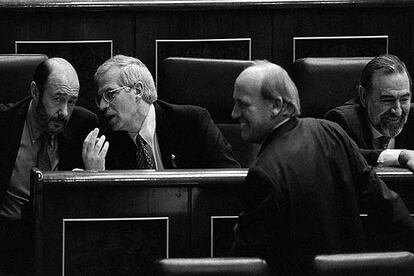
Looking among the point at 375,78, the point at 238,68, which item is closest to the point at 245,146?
the point at 238,68

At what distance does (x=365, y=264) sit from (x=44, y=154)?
2.05 feet

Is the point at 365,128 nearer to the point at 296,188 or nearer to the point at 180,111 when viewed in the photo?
the point at 180,111

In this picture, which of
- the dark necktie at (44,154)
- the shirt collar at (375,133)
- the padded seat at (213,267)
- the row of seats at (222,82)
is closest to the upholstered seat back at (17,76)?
the row of seats at (222,82)

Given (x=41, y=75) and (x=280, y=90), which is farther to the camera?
(x=41, y=75)

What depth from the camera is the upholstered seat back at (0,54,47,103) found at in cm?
148

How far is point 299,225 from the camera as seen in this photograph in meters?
0.98

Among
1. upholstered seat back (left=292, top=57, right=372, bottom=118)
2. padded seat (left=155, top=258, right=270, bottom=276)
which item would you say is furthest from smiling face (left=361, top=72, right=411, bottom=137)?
padded seat (left=155, top=258, right=270, bottom=276)

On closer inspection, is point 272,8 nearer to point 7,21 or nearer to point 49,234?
point 7,21

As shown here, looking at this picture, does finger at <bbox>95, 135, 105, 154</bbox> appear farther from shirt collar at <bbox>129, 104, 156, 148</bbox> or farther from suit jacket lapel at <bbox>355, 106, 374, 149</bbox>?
suit jacket lapel at <bbox>355, 106, 374, 149</bbox>

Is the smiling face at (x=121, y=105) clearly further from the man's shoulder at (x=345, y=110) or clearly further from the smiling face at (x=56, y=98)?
the man's shoulder at (x=345, y=110)

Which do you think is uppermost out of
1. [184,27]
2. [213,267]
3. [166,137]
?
[184,27]

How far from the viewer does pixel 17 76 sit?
4.88ft

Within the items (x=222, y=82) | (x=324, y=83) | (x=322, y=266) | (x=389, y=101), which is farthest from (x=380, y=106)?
(x=322, y=266)

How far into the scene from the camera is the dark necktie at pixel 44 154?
140 cm
